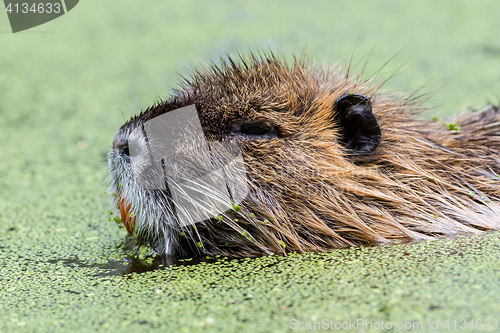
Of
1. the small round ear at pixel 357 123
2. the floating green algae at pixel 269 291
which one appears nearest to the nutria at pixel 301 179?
the small round ear at pixel 357 123

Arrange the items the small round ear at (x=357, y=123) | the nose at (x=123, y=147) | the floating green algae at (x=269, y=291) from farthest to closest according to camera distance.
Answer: the small round ear at (x=357, y=123)
the nose at (x=123, y=147)
the floating green algae at (x=269, y=291)

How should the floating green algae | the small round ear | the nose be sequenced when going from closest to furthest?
the floating green algae
the nose
the small round ear

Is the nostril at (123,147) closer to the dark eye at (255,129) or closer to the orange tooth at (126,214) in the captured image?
the orange tooth at (126,214)

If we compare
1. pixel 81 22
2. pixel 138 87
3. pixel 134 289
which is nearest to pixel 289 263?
pixel 134 289

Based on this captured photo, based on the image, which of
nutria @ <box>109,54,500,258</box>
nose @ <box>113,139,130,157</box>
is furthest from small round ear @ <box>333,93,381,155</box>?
nose @ <box>113,139,130,157</box>

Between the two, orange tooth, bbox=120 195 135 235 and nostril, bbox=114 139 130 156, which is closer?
nostril, bbox=114 139 130 156

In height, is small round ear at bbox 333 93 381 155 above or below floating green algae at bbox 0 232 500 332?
above

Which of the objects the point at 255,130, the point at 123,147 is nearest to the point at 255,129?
the point at 255,130

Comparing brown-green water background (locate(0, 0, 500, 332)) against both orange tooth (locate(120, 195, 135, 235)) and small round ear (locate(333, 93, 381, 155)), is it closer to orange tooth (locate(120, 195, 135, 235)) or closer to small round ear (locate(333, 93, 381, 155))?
orange tooth (locate(120, 195, 135, 235))

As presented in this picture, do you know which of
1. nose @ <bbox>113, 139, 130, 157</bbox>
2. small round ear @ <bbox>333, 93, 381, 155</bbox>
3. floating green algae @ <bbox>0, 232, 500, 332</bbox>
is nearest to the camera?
floating green algae @ <bbox>0, 232, 500, 332</bbox>
